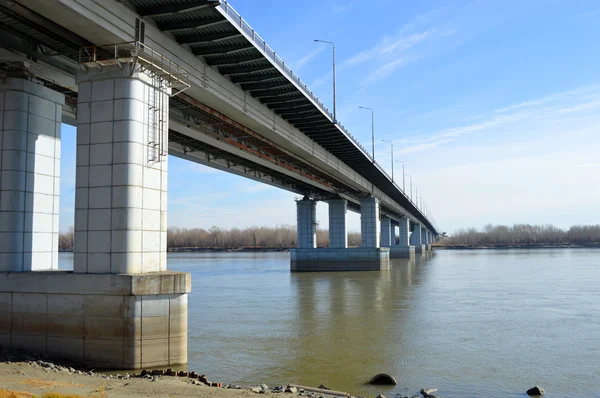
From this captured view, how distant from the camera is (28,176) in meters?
16.8

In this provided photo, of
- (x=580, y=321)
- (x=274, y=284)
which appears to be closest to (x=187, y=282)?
(x=580, y=321)

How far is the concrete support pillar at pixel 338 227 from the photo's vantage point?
2778 inches

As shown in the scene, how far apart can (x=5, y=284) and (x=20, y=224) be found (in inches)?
73.3

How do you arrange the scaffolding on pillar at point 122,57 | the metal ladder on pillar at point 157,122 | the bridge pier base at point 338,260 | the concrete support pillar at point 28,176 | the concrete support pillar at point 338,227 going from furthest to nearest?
the concrete support pillar at point 338,227
the bridge pier base at point 338,260
the concrete support pillar at point 28,176
the metal ladder on pillar at point 157,122
the scaffolding on pillar at point 122,57

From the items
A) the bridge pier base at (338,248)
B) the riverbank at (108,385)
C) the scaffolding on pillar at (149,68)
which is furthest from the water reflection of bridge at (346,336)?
the bridge pier base at (338,248)

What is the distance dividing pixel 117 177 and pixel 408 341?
37.8ft

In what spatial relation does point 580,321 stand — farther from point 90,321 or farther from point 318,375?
point 90,321

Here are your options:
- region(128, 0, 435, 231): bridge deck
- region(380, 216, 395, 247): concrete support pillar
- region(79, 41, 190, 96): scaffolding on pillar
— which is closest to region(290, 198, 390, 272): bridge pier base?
region(128, 0, 435, 231): bridge deck

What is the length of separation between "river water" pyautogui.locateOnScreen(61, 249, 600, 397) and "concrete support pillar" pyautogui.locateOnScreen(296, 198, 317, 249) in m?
34.5

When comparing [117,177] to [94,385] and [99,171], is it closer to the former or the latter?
[99,171]

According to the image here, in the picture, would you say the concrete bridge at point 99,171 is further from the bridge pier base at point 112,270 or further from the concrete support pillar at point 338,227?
the concrete support pillar at point 338,227

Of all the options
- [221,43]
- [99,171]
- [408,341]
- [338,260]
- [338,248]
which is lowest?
[408,341]

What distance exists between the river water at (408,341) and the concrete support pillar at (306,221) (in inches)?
1359

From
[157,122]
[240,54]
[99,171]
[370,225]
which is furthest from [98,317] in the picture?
[370,225]
